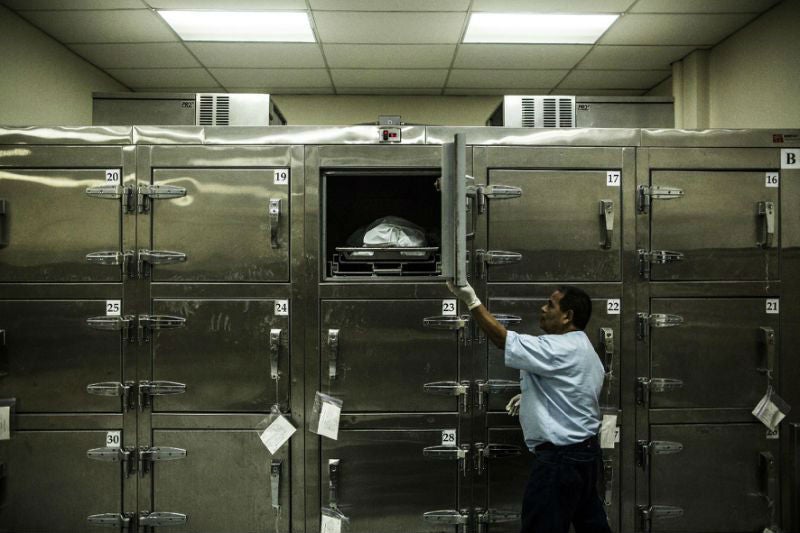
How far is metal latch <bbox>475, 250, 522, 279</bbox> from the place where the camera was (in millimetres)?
2357

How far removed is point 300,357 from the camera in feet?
7.75

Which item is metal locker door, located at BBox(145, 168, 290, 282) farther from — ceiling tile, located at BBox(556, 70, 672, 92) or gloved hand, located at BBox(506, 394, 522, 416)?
ceiling tile, located at BBox(556, 70, 672, 92)

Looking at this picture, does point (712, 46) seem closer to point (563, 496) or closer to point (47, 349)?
point (563, 496)

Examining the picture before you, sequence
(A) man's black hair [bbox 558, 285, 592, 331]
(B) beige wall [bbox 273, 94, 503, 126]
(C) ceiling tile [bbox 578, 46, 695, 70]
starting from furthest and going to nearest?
(B) beige wall [bbox 273, 94, 503, 126] < (C) ceiling tile [bbox 578, 46, 695, 70] < (A) man's black hair [bbox 558, 285, 592, 331]

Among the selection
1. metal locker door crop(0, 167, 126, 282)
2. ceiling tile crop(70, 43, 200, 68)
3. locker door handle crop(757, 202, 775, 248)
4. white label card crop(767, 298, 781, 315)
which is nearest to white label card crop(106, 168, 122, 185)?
metal locker door crop(0, 167, 126, 282)

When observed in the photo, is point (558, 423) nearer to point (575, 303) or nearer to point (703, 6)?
point (575, 303)

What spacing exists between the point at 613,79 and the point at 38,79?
442cm

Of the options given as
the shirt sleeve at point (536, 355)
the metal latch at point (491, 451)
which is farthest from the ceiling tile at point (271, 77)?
the metal latch at point (491, 451)

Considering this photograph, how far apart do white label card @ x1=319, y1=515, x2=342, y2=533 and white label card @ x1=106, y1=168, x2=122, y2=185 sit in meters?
1.97

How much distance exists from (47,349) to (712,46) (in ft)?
15.6

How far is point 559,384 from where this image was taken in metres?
1.90

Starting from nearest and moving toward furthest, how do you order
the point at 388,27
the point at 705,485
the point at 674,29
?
the point at 705,485
the point at 388,27
the point at 674,29

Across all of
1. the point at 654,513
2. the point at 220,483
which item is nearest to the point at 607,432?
the point at 654,513

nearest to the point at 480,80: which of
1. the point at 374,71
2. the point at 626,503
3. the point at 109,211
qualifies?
the point at 374,71
